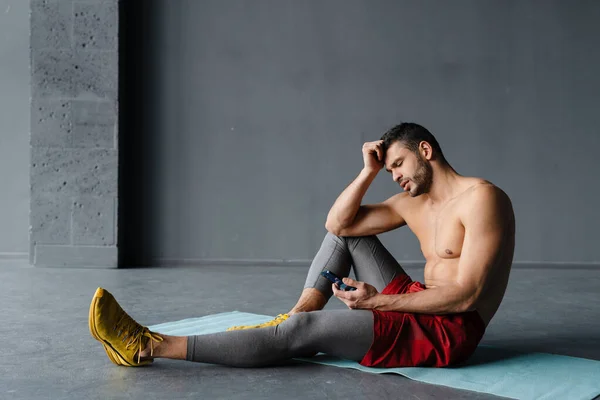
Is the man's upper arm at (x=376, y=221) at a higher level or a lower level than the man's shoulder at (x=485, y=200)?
lower

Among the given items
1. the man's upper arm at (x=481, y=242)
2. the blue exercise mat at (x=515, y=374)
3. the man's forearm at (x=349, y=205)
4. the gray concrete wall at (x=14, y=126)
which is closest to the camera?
the blue exercise mat at (x=515, y=374)

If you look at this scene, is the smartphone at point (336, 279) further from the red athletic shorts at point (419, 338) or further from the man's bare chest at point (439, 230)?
the man's bare chest at point (439, 230)

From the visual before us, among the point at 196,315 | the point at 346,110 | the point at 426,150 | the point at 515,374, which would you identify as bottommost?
the point at 196,315

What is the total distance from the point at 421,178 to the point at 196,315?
174 cm

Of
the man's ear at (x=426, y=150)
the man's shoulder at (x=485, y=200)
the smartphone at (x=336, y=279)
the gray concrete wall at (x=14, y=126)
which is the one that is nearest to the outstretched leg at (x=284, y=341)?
the smartphone at (x=336, y=279)

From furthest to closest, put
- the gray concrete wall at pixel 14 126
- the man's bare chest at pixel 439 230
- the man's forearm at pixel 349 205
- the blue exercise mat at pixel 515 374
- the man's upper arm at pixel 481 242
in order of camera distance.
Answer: the gray concrete wall at pixel 14 126 < the man's forearm at pixel 349 205 < the man's bare chest at pixel 439 230 < the man's upper arm at pixel 481 242 < the blue exercise mat at pixel 515 374

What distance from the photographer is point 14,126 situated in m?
6.74

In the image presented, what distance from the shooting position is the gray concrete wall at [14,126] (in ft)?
22.1

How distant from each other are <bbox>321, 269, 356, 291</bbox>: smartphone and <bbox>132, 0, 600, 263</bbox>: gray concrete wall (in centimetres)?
352

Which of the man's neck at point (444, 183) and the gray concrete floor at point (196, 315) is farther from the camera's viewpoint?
the man's neck at point (444, 183)

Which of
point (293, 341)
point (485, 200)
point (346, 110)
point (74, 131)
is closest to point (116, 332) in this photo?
point (293, 341)

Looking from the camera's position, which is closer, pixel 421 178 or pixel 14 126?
pixel 421 178

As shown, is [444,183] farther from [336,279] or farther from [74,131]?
[74,131]

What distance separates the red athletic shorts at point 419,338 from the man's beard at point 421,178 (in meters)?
0.50
